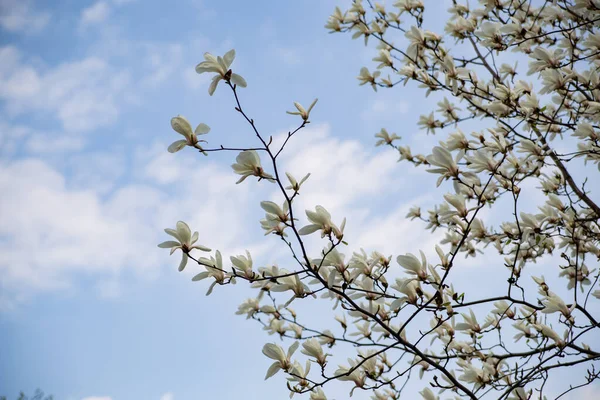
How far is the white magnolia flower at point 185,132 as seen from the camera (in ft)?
4.29

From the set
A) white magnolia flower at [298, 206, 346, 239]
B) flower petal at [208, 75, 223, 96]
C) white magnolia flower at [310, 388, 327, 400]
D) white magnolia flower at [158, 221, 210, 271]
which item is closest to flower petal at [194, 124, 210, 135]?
flower petal at [208, 75, 223, 96]

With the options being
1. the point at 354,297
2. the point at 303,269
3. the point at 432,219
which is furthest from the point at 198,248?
the point at 432,219

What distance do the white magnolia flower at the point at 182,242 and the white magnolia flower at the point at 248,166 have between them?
0.74 ft

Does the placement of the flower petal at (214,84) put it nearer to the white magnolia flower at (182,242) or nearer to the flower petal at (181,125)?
the flower petal at (181,125)

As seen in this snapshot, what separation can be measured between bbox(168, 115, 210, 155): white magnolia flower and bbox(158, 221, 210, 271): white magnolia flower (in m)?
0.23

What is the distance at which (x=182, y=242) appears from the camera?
1362 millimetres

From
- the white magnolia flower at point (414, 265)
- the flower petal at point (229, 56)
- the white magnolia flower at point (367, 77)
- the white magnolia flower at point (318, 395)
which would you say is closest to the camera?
the flower petal at point (229, 56)

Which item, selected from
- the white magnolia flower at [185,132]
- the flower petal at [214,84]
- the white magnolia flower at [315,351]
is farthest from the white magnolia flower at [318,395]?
the flower petal at [214,84]

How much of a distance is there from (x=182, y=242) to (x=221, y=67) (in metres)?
0.54

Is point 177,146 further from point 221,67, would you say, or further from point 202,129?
point 221,67

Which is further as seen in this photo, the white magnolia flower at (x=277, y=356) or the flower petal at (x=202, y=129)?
the white magnolia flower at (x=277, y=356)

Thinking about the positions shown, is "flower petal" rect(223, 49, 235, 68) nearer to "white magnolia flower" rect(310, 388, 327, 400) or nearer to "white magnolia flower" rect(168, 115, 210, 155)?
"white magnolia flower" rect(168, 115, 210, 155)

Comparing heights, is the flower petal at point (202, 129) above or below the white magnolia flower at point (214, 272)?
above

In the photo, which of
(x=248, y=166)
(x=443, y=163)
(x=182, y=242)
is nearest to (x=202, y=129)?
(x=248, y=166)
